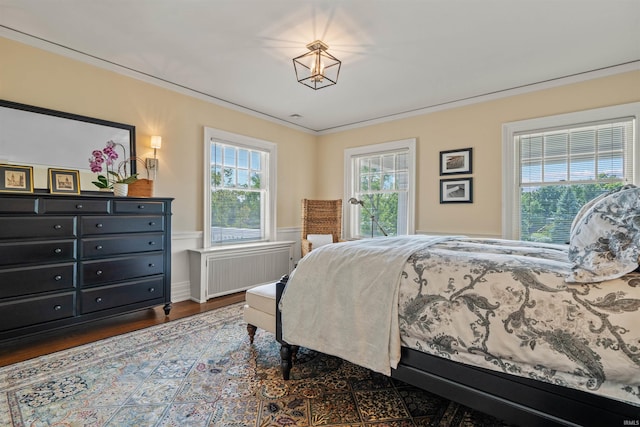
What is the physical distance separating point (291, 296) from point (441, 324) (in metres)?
0.90

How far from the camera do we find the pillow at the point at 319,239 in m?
4.64

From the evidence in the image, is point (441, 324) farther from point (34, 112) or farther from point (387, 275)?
point (34, 112)

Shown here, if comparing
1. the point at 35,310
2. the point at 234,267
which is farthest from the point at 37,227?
the point at 234,267

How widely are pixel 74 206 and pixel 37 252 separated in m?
0.43

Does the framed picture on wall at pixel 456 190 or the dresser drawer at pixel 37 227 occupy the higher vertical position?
the framed picture on wall at pixel 456 190

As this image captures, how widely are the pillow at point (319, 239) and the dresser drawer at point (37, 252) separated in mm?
2891

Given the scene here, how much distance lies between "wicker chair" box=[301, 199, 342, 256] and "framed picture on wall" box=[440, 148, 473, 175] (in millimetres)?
1681

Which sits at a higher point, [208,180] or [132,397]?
[208,180]

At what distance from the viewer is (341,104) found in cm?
421

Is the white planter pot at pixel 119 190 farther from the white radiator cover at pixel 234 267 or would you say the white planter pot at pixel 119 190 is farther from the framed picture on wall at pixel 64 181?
the white radiator cover at pixel 234 267

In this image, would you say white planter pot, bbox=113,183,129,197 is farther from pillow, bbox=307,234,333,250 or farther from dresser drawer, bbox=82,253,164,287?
pillow, bbox=307,234,333,250

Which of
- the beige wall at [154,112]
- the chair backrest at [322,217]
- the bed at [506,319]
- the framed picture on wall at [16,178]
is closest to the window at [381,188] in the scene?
the chair backrest at [322,217]

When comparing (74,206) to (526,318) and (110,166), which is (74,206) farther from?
(526,318)

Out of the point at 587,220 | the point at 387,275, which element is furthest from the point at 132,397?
the point at 587,220
